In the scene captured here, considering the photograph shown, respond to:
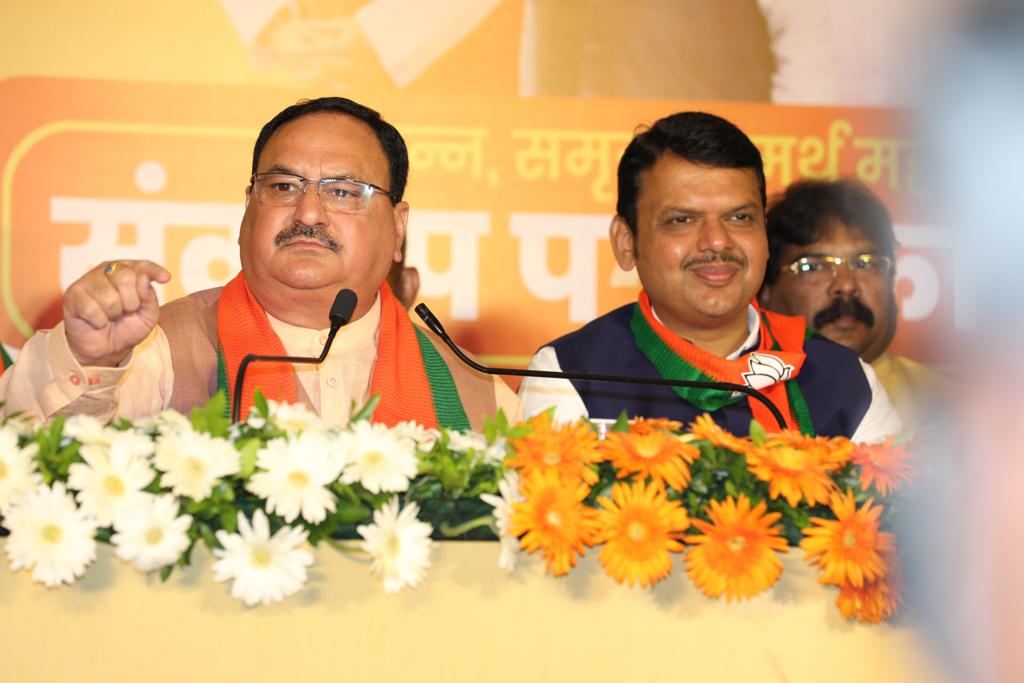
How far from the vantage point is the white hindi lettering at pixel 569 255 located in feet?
13.0

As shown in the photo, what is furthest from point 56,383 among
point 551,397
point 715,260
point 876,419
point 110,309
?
point 876,419

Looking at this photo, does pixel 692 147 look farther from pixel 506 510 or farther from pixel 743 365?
pixel 506 510

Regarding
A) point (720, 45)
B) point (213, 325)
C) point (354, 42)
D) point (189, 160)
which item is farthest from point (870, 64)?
point (213, 325)

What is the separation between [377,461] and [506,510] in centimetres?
16

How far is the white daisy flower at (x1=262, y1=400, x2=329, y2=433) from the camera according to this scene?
144 cm

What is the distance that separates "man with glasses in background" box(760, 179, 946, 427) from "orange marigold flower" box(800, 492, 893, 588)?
1970 millimetres

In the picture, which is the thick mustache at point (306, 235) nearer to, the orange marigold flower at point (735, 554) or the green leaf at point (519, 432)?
the green leaf at point (519, 432)

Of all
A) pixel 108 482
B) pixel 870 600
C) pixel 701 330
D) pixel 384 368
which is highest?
pixel 701 330

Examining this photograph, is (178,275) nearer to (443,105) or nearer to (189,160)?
(189,160)

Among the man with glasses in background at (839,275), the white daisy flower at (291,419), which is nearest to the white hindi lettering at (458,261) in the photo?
the man with glasses in background at (839,275)

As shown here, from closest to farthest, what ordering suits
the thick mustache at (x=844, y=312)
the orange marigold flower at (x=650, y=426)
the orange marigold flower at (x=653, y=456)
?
the orange marigold flower at (x=653, y=456) → the orange marigold flower at (x=650, y=426) → the thick mustache at (x=844, y=312)

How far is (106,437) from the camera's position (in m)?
1.41

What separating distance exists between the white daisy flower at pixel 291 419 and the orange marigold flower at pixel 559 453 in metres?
0.24

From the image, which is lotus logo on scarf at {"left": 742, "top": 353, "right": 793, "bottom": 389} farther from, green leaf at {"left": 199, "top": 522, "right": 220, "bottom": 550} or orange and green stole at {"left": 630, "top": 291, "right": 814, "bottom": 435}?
green leaf at {"left": 199, "top": 522, "right": 220, "bottom": 550}
